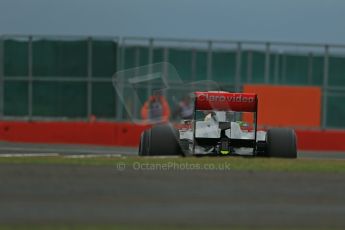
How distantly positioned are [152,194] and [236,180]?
1340 millimetres

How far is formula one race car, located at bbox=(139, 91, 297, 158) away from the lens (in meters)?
11.7

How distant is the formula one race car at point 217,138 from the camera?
11.7m

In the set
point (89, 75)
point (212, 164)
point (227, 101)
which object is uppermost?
point (89, 75)

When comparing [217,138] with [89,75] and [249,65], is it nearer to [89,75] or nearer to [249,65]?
[249,65]

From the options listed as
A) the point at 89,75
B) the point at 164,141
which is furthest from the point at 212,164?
the point at 89,75

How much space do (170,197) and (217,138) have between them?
12.3 ft

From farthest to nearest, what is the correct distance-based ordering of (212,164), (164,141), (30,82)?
(30,82), (164,141), (212,164)

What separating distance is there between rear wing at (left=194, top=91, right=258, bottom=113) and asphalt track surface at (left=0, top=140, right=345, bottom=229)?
6.01 ft

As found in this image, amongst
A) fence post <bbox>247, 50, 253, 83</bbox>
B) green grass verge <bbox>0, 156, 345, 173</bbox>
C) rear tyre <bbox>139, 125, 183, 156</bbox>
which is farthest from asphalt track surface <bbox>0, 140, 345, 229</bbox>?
fence post <bbox>247, 50, 253, 83</bbox>

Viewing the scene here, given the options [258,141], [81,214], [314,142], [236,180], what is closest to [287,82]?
[314,142]

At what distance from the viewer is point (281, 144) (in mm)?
11898

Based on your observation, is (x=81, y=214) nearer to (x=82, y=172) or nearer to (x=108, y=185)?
(x=108, y=185)

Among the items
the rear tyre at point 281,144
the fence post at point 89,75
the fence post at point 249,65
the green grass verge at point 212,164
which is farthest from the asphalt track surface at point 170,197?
the fence post at point 249,65

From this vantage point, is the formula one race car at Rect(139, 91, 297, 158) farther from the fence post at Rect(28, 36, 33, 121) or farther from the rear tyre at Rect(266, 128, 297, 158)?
the fence post at Rect(28, 36, 33, 121)
